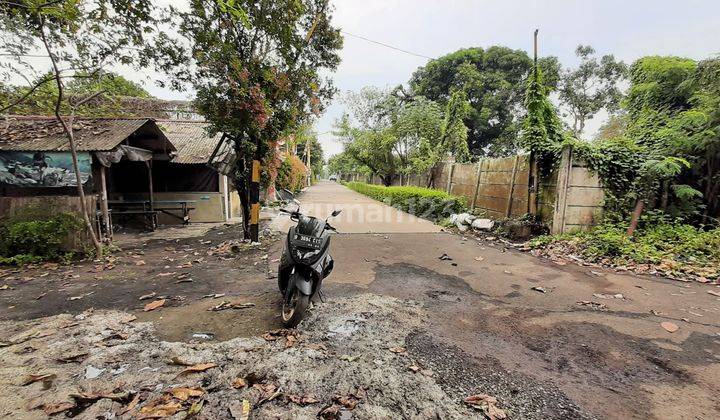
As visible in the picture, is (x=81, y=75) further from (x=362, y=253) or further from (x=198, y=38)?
(x=362, y=253)

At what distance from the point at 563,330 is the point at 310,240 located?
2.82 metres

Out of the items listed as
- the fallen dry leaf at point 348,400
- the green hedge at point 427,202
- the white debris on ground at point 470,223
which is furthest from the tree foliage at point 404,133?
the fallen dry leaf at point 348,400

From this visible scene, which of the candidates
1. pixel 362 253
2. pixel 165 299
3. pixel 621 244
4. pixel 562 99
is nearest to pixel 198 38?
pixel 165 299

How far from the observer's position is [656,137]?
24.0 ft

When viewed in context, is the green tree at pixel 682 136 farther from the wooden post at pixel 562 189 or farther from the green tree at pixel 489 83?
the green tree at pixel 489 83

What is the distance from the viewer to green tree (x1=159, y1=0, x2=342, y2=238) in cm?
612

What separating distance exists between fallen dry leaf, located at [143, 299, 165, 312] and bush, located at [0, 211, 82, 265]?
11.4ft

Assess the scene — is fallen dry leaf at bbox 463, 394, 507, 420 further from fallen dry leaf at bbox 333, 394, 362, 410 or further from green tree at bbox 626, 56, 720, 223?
green tree at bbox 626, 56, 720, 223

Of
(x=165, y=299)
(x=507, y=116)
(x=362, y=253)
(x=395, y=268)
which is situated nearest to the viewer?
(x=165, y=299)

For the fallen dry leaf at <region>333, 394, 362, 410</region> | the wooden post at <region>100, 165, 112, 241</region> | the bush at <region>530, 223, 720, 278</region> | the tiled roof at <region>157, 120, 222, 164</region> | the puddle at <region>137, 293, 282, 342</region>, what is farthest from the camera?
the tiled roof at <region>157, 120, 222, 164</region>

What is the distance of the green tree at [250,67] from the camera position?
612 centimetres

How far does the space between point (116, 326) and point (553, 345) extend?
→ 14.4 ft

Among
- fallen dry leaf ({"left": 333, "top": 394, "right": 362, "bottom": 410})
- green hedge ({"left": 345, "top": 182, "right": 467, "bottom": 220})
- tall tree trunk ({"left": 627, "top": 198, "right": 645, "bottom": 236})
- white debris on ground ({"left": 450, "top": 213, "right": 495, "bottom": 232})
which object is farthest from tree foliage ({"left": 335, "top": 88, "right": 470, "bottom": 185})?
fallen dry leaf ({"left": 333, "top": 394, "right": 362, "bottom": 410})

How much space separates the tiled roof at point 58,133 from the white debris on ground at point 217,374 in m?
4.92
